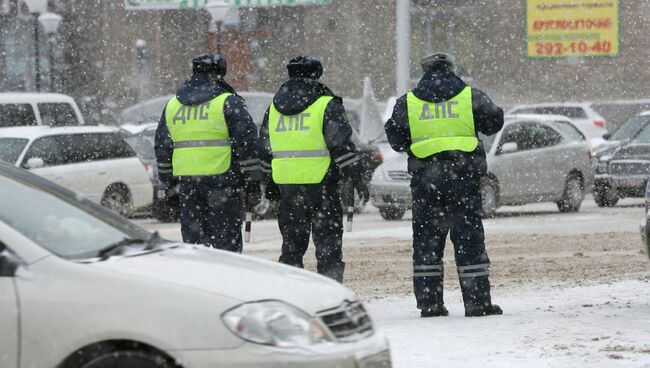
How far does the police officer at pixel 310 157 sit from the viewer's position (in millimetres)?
10227

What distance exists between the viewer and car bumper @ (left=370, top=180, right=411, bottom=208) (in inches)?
842

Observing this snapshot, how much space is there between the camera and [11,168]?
691 centimetres

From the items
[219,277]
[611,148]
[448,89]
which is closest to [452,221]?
[448,89]

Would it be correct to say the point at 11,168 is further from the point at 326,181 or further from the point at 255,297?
the point at 326,181

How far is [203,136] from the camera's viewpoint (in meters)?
10.5

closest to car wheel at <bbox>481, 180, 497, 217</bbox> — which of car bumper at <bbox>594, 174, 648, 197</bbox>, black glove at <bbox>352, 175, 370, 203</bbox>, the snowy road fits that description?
the snowy road

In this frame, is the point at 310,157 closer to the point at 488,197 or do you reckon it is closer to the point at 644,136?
the point at 488,197

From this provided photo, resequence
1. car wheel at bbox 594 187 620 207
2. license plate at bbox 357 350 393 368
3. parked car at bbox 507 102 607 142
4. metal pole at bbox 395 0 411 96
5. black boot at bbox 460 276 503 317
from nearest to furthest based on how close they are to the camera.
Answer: license plate at bbox 357 350 393 368 → black boot at bbox 460 276 503 317 → car wheel at bbox 594 187 620 207 → metal pole at bbox 395 0 411 96 → parked car at bbox 507 102 607 142

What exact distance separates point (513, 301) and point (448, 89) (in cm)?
206

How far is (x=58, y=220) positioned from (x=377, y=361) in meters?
1.45

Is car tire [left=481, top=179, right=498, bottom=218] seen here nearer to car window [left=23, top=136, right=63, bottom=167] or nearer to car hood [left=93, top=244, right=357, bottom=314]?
car window [left=23, top=136, right=63, bottom=167]

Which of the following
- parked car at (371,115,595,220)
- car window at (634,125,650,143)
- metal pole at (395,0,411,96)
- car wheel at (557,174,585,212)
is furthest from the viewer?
metal pole at (395,0,411,96)

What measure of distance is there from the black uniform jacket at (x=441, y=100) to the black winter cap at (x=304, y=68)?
589 millimetres

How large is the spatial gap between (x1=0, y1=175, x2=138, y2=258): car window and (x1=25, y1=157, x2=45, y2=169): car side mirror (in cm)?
1353
